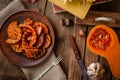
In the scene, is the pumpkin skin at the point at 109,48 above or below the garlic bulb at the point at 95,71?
above

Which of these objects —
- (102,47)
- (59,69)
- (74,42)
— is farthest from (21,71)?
(102,47)

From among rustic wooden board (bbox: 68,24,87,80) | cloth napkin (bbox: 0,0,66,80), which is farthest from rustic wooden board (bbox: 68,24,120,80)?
Result: cloth napkin (bbox: 0,0,66,80)

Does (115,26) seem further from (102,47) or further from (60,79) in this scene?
(60,79)

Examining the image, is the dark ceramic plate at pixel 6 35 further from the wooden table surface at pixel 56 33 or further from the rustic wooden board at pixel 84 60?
the rustic wooden board at pixel 84 60

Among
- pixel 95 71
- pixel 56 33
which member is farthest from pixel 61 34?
pixel 95 71

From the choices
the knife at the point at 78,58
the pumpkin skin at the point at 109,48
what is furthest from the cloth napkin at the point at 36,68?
the pumpkin skin at the point at 109,48
